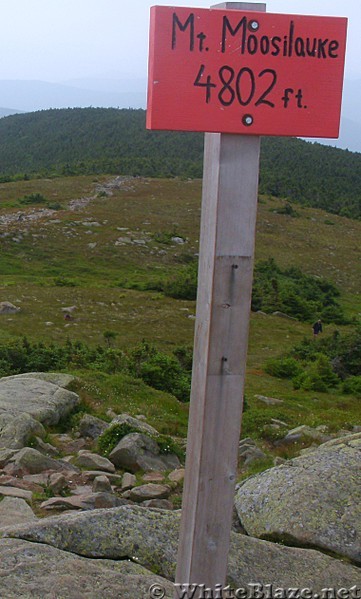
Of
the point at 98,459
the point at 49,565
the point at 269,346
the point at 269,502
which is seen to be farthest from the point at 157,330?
the point at 49,565

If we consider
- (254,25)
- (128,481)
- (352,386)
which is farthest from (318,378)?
(254,25)

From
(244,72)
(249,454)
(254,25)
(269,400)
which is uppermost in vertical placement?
(254,25)

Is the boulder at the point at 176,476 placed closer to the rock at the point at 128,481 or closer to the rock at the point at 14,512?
the rock at the point at 128,481

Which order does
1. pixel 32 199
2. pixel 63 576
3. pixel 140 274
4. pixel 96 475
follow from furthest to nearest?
1. pixel 32 199
2. pixel 140 274
3. pixel 96 475
4. pixel 63 576

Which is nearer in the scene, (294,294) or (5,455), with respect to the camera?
(5,455)

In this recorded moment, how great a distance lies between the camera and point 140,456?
26.7 feet

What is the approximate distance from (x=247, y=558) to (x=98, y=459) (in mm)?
3553

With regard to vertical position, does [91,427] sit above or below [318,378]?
above

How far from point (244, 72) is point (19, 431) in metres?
Result: 5.98

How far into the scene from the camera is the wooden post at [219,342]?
323 centimetres

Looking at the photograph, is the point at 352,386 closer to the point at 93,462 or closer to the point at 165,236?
the point at 93,462

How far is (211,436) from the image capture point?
3.34 metres

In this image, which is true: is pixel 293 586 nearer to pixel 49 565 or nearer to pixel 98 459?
pixel 49 565

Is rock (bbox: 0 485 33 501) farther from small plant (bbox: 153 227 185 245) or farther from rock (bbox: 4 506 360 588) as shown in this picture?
small plant (bbox: 153 227 185 245)
